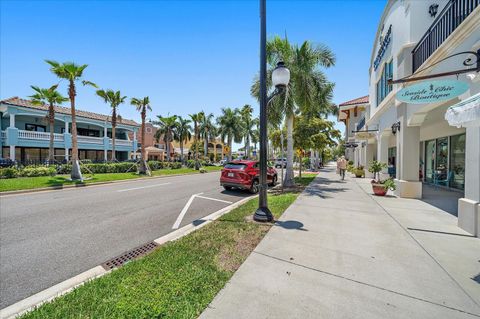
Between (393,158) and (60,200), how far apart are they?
2249 centimetres

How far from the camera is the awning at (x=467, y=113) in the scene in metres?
3.28

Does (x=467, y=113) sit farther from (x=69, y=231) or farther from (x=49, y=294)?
(x=69, y=231)

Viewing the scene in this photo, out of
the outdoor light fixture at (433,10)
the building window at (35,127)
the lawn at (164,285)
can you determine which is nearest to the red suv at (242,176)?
the lawn at (164,285)

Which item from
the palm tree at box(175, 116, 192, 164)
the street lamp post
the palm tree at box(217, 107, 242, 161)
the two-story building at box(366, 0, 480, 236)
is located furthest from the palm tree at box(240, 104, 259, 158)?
the street lamp post

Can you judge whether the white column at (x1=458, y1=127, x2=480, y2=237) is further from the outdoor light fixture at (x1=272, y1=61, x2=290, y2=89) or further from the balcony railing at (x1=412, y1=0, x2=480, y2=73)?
the outdoor light fixture at (x1=272, y1=61, x2=290, y2=89)

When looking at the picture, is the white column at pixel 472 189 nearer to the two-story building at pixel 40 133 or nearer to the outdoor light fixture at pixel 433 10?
the outdoor light fixture at pixel 433 10

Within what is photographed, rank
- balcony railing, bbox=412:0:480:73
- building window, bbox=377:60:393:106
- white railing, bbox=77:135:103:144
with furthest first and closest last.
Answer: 1. white railing, bbox=77:135:103:144
2. building window, bbox=377:60:393:106
3. balcony railing, bbox=412:0:480:73

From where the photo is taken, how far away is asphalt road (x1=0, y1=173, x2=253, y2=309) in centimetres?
358

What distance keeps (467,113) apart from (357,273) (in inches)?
119

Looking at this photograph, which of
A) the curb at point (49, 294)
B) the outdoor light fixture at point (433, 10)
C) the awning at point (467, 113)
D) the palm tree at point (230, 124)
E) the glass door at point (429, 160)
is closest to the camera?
the curb at point (49, 294)

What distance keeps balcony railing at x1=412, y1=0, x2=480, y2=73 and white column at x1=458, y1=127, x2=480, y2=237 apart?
9.54 ft

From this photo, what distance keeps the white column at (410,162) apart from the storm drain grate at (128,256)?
9.91m

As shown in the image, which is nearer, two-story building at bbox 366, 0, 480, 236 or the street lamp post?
two-story building at bbox 366, 0, 480, 236

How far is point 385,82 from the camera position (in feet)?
41.8
